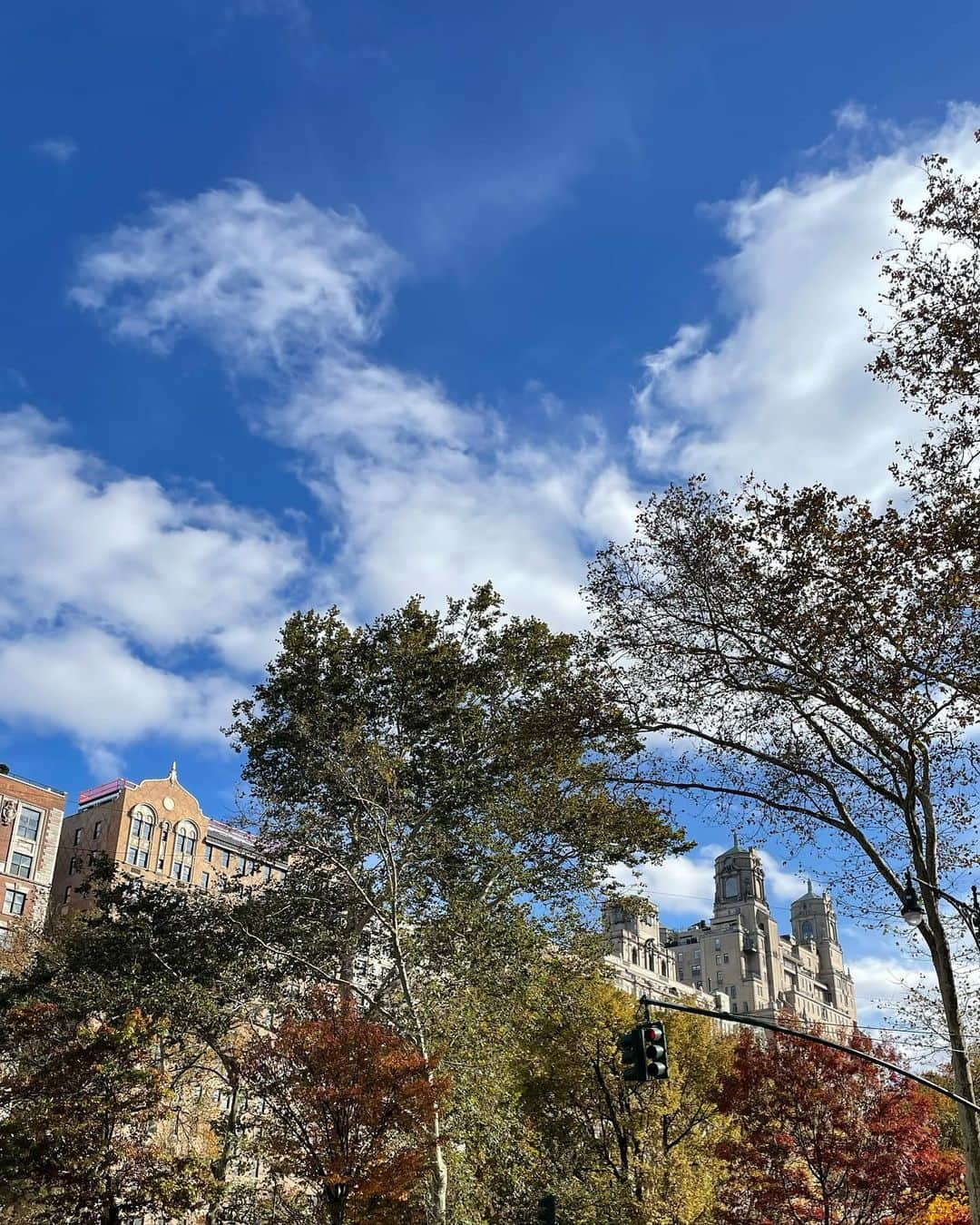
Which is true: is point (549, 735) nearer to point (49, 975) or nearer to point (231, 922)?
point (231, 922)

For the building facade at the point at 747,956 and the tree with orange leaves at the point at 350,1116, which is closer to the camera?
the tree with orange leaves at the point at 350,1116

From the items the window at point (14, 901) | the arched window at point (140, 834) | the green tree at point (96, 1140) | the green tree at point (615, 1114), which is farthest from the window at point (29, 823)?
the green tree at point (96, 1140)

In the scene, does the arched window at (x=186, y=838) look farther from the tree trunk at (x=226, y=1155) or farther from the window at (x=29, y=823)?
the tree trunk at (x=226, y=1155)

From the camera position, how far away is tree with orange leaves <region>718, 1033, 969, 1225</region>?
2791cm

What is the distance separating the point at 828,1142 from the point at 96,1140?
Result: 1828cm

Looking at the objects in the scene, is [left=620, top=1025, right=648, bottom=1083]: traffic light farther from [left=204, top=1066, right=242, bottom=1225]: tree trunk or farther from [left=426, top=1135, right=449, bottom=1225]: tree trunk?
[left=204, top=1066, right=242, bottom=1225]: tree trunk

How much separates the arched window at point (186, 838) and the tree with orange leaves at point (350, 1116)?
5543 centimetres

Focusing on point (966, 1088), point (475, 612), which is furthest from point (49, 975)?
point (966, 1088)

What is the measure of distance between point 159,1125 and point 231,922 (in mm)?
19840

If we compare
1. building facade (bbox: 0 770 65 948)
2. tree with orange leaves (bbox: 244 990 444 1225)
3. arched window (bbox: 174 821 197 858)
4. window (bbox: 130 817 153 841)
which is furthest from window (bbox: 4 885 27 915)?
tree with orange leaves (bbox: 244 990 444 1225)

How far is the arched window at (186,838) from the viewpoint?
256 feet

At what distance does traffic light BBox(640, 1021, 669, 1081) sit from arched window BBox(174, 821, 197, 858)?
6540 cm

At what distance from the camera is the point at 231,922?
94.2 feet

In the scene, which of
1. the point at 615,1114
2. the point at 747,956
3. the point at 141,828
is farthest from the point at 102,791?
the point at 747,956
